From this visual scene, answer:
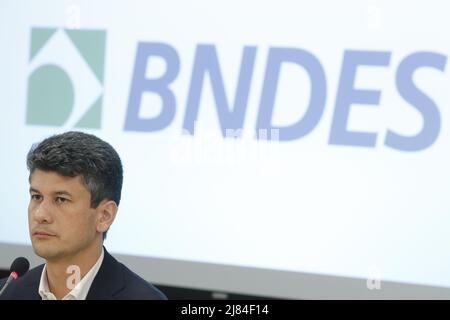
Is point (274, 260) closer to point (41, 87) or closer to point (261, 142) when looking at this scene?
point (261, 142)

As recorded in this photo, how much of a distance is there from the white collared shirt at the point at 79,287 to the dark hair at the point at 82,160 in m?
0.15

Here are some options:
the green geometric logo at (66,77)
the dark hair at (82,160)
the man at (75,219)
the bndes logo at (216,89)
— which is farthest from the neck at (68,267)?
the green geometric logo at (66,77)

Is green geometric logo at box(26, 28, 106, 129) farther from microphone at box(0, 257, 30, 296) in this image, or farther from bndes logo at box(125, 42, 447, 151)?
microphone at box(0, 257, 30, 296)

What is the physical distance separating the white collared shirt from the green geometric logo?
1719mm

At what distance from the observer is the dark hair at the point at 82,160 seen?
1.87m

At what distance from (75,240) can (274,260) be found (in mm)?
1540

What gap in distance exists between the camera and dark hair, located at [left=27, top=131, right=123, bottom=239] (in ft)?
6.13

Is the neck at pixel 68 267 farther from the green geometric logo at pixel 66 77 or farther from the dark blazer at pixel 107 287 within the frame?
the green geometric logo at pixel 66 77

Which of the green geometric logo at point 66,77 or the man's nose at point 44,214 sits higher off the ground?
the green geometric logo at point 66,77

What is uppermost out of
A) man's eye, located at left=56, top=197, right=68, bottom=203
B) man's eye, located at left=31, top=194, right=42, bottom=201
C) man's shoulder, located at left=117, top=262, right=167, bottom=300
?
Result: man's eye, located at left=31, top=194, right=42, bottom=201

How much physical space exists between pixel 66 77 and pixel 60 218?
1.87m

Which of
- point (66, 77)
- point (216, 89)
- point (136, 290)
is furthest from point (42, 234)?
point (66, 77)

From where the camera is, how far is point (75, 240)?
6.22 feet

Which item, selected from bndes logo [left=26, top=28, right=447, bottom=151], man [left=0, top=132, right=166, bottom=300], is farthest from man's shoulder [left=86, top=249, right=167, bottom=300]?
bndes logo [left=26, top=28, right=447, bottom=151]
